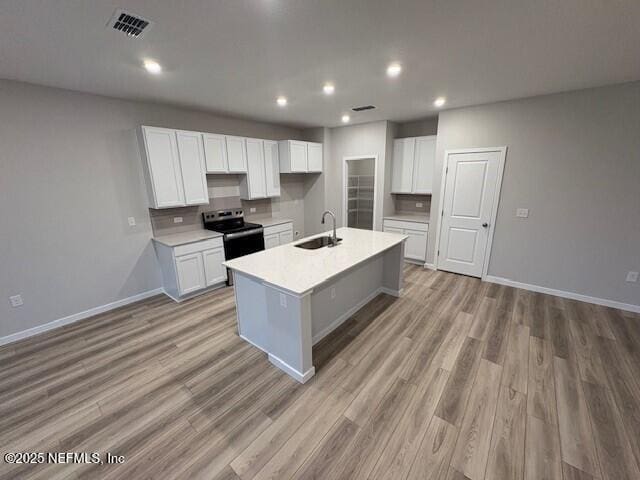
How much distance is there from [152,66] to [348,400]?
3.29m

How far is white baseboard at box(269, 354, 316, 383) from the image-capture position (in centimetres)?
210

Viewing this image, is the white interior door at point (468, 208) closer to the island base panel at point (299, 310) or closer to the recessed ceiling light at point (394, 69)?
the island base panel at point (299, 310)

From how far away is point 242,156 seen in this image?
422cm

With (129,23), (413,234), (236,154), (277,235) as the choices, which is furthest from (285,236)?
(129,23)

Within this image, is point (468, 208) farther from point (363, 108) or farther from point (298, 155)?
point (298, 155)

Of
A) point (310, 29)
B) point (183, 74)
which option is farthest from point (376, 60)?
point (183, 74)

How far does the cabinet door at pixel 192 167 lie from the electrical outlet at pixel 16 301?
1981mm

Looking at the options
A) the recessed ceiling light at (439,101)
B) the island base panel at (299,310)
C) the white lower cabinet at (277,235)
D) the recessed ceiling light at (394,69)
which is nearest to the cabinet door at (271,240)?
the white lower cabinet at (277,235)

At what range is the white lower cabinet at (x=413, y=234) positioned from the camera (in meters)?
4.63

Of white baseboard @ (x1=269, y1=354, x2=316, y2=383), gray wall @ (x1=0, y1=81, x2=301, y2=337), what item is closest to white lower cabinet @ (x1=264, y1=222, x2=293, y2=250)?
gray wall @ (x1=0, y1=81, x2=301, y2=337)

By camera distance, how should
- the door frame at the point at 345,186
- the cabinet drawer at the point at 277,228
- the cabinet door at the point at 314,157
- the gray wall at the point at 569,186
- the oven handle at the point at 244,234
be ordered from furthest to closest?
the cabinet door at the point at 314,157 → the door frame at the point at 345,186 → the cabinet drawer at the point at 277,228 → the oven handle at the point at 244,234 → the gray wall at the point at 569,186

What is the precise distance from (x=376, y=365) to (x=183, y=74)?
3.33 meters

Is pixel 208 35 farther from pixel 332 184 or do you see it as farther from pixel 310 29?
pixel 332 184

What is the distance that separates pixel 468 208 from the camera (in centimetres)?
403
